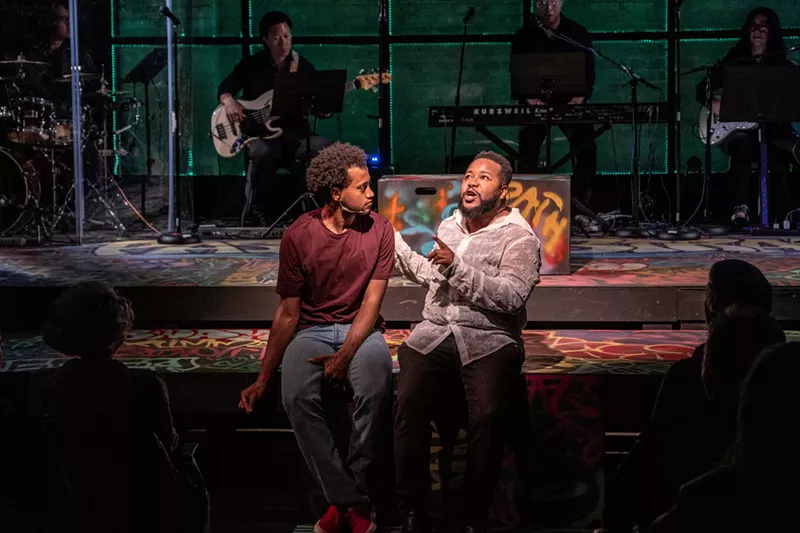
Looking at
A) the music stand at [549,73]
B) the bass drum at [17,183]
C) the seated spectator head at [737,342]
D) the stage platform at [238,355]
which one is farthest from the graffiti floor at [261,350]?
the bass drum at [17,183]

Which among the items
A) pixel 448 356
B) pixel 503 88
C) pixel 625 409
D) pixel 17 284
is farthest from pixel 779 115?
pixel 17 284

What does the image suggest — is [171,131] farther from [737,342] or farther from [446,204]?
[737,342]

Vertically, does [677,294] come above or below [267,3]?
below

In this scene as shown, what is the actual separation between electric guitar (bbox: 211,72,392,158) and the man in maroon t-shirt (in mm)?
4330

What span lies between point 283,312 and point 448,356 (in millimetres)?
722

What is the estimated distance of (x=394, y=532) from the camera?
3.69 metres

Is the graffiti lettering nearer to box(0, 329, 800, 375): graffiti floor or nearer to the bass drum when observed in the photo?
box(0, 329, 800, 375): graffiti floor

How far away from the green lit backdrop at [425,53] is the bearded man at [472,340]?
5992 mm

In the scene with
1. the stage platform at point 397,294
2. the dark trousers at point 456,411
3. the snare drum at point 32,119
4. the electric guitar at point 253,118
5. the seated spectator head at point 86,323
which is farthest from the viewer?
the electric guitar at point 253,118

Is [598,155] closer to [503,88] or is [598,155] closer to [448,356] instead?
[503,88]

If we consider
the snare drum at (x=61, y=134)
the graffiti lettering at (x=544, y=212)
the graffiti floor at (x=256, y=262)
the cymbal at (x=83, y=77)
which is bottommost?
the graffiti floor at (x=256, y=262)

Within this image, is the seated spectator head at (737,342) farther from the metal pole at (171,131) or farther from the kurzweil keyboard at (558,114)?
the metal pole at (171,131)

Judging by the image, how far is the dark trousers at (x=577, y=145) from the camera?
8.22 meters

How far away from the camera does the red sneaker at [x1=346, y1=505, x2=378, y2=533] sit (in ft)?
11.5
